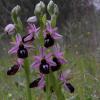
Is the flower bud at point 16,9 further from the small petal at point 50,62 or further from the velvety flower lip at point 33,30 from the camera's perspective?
the small petal at point 50,62

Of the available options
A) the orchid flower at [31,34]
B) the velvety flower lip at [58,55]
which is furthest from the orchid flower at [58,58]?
the orchid flower at [31,34]

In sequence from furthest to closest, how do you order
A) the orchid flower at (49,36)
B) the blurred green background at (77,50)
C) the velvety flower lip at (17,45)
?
the blurred green background at (77,50), the velvety flower lip at (17,45), the orchid flower at (49,36)

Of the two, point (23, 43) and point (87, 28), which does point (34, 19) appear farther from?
point (87, 28)

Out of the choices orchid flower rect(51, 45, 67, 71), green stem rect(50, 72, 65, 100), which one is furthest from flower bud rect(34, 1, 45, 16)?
green stem rect(50, 72, 65, 100)

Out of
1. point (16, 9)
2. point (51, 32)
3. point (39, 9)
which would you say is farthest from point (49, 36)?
point (16, 9)

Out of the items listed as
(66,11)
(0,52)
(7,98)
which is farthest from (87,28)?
(7,98)

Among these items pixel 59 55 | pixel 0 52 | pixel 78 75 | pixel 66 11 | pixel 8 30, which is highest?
pixel 8 30

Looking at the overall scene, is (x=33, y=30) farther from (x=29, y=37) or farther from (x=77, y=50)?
(x=77, y=50)

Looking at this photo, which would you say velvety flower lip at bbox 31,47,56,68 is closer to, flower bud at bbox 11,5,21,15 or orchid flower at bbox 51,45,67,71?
orchid flower at bbox 51,45,67,71
